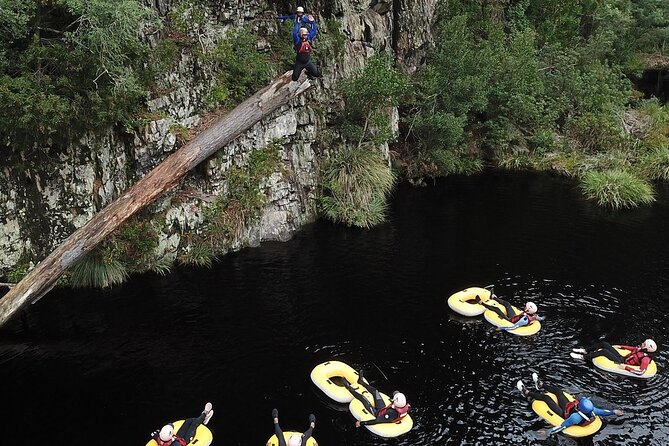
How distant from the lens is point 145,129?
18.9 m

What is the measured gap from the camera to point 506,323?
1695 centimetres

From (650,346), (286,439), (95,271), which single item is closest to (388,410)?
(286,439)

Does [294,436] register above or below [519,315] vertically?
above

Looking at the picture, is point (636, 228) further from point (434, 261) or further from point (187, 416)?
point (187, 416)

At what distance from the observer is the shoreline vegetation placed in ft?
53.4

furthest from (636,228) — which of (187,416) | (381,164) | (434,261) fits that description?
(187,416)

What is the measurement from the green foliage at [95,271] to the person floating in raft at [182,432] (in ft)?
24.4

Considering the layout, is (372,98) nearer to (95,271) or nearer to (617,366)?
(95,271)

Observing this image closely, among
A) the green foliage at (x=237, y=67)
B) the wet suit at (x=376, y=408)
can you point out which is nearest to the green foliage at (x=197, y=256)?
the green foliage at (x=237, y=67)

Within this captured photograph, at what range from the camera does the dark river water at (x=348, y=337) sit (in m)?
13.5

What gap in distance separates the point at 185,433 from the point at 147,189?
8535mm

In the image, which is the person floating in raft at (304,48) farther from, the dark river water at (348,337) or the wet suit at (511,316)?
the wet suit at (511,316)

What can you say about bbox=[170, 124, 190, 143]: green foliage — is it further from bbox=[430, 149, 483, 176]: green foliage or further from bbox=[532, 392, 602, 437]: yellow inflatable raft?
bbox=[532, 392, 602, 437]: yellow inflatable raft

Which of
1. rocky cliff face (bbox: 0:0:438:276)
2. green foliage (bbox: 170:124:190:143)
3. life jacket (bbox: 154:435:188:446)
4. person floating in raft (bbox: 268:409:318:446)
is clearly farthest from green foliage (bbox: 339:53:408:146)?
life jacket (bbox: 154:435:188:446)
